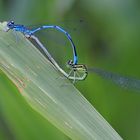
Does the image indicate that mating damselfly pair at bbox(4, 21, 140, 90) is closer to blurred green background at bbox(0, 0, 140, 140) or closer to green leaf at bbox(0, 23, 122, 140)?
blurred green background at bbox(0, 0, 140, 140)

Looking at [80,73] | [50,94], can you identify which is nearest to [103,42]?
[80,73]

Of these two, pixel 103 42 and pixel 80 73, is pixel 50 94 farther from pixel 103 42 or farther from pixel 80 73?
pixel 103 42

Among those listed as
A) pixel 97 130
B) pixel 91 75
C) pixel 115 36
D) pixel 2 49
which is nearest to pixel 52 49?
pixel 91 75

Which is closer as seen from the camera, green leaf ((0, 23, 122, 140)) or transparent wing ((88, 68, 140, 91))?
green leaf ((0, 23, 122, 140))

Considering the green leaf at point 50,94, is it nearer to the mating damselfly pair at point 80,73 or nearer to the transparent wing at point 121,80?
the mating damselfly pair at point 80,73

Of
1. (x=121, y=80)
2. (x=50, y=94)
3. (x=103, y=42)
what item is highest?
(x=103, y=42)

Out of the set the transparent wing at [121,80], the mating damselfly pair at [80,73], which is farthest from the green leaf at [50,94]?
the transparent wing at [121,80]

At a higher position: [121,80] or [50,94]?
[121,80]

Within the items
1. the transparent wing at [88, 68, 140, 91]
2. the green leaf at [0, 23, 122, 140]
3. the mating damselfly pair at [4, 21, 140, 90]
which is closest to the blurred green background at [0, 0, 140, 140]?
the mating damselfly pair at [4, 21, 140, 90]

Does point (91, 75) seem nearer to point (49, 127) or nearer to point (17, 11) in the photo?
point (49, 127)
